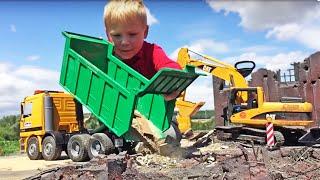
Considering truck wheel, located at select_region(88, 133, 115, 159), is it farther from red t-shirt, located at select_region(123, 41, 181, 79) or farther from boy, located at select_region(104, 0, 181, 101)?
boy, located at select_region(104, 0, 181, 101)

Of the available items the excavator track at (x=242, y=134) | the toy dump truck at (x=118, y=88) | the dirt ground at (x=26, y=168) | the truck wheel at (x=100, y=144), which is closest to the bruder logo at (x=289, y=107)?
the excavator track at (x=242, y=134)

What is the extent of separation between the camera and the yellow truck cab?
14.8 metres

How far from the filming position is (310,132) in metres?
15.4

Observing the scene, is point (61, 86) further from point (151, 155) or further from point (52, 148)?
point (52, 148)

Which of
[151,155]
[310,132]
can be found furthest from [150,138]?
[310,132]

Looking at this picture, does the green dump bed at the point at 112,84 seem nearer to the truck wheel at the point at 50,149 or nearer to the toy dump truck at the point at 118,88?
the toy dump truck at the point at 118,88

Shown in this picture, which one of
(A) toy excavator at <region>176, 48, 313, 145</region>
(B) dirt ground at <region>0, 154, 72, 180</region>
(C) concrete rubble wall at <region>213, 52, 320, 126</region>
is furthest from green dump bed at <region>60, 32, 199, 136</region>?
(C) concrete rubble wall at <region>213, 52, 320, 126</region>

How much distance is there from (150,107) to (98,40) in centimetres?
115

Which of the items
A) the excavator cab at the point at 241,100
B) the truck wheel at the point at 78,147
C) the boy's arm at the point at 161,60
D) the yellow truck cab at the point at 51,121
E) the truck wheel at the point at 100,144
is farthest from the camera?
the yellow truck cab at the point at 51,121

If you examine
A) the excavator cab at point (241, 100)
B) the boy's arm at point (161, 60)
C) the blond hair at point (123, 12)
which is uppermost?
the blond hair at point (123, 12)

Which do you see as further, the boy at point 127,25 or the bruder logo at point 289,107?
the bruder logo at point 289,107

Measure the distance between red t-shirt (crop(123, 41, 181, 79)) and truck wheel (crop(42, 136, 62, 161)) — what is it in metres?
10.5

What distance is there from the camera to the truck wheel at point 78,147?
1285 centimetres

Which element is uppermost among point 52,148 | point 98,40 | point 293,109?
point 98,40
